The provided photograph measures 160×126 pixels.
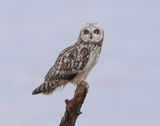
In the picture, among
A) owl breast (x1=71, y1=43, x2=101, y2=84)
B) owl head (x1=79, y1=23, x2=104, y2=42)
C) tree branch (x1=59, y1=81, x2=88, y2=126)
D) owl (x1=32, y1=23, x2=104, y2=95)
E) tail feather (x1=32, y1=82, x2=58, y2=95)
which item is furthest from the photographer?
owl head (x1=79, y1=23, x2=104, y2=42)

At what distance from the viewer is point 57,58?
1427 cm

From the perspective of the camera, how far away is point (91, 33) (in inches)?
576

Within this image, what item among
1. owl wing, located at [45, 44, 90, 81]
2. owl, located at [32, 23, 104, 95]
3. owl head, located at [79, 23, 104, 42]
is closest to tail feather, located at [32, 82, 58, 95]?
owl, located at [32, 23, 104, 95]

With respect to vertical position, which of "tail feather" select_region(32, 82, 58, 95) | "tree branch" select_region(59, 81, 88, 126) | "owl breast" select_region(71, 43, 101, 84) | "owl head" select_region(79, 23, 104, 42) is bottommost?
"tree branch" select_region(59, 81, 88, 126)

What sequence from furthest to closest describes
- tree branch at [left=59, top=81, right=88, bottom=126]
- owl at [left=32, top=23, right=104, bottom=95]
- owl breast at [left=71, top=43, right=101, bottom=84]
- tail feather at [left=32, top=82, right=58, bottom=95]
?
owl breast at [left=71, top=43, right=101, bottom=84] < owl at [left=32, top=23, right=104, bottom=95] < tail feather at [left=32, top=82, right=58, bottom=95] < tree branch at [left=59, top=81, right=88, bottom=126]

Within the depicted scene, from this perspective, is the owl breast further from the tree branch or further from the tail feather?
the tree branch

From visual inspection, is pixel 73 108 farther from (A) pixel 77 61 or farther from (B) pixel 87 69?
(A) pixel 77 61

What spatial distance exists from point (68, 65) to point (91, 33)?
4.03 feet

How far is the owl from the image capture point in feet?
44.6

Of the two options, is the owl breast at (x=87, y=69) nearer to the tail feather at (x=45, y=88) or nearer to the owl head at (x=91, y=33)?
the owl head at (x=91, y=33)

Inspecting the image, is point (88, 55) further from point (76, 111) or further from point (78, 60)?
point (76, 111)

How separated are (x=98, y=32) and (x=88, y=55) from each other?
0.85m

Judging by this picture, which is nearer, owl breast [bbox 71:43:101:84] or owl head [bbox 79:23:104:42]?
owl breast [bbox 71:43:101:84]

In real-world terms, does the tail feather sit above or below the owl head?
below
